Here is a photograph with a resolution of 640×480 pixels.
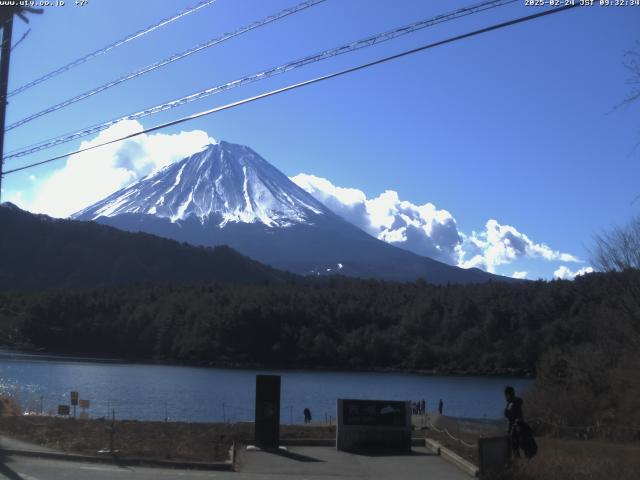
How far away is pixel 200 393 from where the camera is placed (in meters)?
64.0

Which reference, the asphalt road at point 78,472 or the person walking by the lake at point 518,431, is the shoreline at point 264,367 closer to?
the asphalt road at point 78,472

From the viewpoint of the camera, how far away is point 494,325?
12394cm

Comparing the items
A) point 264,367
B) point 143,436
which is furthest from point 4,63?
point 264,367

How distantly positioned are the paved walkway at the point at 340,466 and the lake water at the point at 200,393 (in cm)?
1987

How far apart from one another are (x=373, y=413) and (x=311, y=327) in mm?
115855

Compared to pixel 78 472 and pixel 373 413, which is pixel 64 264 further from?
pixel 78 472

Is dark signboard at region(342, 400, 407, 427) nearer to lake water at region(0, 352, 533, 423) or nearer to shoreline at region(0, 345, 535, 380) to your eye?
lake water at region(0, 352, 533, 423)

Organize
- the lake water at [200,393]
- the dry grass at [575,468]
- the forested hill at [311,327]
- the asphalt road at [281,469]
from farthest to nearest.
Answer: the forested hill at [311,327]
the lake water at [200,393]
the asphalt road at [281,469]
the dry grass at [575,468]

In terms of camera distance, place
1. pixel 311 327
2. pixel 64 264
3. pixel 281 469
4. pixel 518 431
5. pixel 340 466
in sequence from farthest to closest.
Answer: pixel 64 264 < pixel 311 327 < pixel 340 466 < pixel 281 469 < pixel 518 431

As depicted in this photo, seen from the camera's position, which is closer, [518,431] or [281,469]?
[518,431]

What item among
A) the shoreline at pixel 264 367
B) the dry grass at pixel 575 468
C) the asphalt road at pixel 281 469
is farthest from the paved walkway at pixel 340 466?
the shoreline at pixel 264 367

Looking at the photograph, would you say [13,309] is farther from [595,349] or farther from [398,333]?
[595,349]

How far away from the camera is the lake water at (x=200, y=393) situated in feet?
152

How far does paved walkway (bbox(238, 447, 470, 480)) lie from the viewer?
14320 mm
